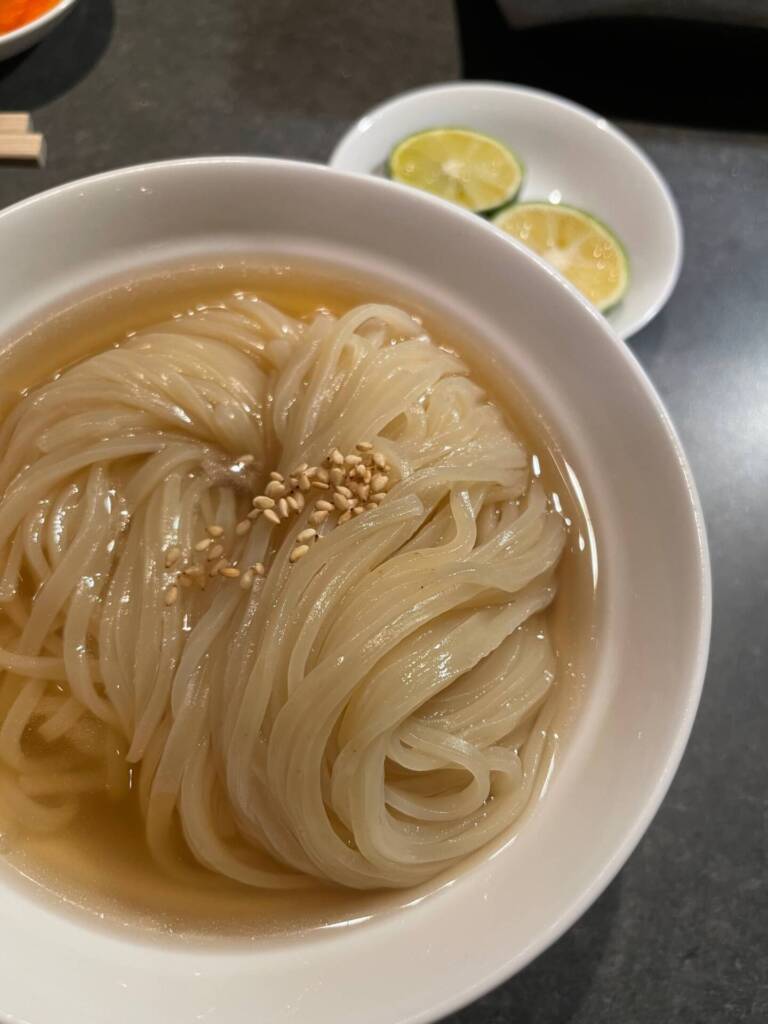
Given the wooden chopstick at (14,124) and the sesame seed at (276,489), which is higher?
the wooden chopstick at (14,124)

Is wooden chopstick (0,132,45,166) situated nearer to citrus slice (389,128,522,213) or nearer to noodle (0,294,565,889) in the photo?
citrus slice (389,128,522,213)

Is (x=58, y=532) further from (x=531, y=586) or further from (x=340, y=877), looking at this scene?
(x=531, y=586)

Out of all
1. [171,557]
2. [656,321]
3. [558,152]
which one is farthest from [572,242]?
[171,557]

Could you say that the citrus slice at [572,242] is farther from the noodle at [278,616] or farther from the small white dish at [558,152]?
the noodle at [278,616]

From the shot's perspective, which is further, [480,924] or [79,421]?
[79,421]

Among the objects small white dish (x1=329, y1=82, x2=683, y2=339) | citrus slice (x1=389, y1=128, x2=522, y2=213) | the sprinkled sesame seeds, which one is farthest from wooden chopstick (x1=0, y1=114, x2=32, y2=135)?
the sprinkled sesame seeds

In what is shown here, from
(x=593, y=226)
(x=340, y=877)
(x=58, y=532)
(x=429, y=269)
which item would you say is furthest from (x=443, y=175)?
(x=340, y=877)

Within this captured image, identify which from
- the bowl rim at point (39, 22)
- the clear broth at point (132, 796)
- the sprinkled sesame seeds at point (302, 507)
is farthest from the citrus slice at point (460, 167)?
the sprinkled sesame seeds at point (302, 507)
